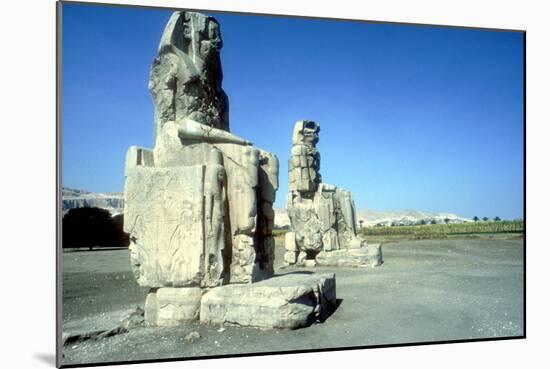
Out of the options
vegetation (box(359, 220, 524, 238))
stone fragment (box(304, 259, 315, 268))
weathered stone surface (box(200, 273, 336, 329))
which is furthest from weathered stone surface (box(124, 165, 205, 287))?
stone fragment (box(304, 259, 315, 268))

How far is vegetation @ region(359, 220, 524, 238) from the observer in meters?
7.14

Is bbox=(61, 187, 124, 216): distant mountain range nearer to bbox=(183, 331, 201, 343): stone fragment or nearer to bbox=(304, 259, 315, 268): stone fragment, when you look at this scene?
bbox=(183, 331, 201, 343): stone fragment

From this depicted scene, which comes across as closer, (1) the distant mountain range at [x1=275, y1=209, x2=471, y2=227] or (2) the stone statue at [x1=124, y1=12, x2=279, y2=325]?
(2) the stone statue at [x1=124, y1=12, x2=279, y2=325]

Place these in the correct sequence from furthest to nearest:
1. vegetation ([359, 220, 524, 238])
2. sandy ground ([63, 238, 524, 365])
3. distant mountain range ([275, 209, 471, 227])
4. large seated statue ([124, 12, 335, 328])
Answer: distant mountain range ([275, 209, 471, 227]), vegetation ([359, 220, 524, 238]), large seated statue ([124, 12, 335, 328]), sandy ground ([63, 238, 524, 365])

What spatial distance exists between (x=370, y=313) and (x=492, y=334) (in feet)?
4.42

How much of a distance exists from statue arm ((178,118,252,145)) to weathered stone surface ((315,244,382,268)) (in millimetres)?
5614

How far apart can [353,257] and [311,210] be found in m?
1.41

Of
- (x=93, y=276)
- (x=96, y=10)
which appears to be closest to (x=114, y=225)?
(x=93, y=276)

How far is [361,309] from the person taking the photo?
623 centimetres

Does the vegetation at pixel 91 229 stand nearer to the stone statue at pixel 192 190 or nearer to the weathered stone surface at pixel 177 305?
the stone statue at pixel 192 190

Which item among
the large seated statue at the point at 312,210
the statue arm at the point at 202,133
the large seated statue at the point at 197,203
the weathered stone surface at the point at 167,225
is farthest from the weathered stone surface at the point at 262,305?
the large seated statue at the point at 312,210

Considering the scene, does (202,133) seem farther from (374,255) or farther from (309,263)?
(309,263)

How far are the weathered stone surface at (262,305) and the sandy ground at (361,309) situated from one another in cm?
10

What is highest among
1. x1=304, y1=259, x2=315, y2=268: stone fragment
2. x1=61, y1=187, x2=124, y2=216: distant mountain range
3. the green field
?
x1=61, y1=187, x2=124, y2=216: distant mountain range
